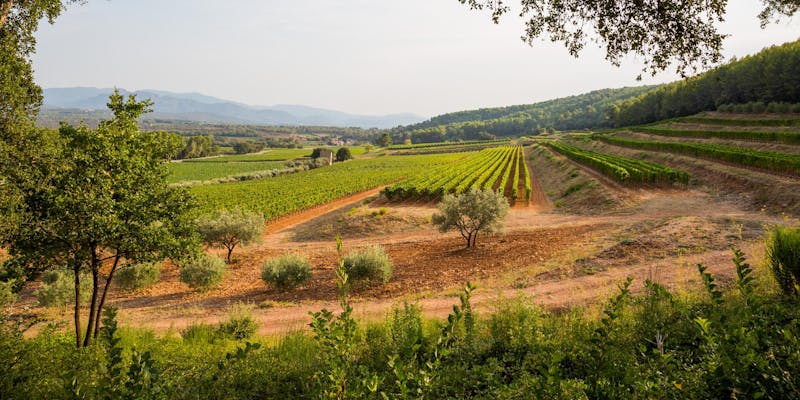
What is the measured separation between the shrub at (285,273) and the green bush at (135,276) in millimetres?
6272

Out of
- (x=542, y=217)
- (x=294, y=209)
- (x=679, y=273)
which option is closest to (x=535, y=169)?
(x=542, y=217)

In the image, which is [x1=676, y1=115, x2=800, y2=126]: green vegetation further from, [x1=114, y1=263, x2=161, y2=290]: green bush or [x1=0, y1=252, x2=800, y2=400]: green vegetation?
[x1=114, y1=263, x2=161, y2=290]: green bush

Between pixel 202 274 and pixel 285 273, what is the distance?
14.6ft

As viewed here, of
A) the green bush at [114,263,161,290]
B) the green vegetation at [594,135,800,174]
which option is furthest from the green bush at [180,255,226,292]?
the green vegetation at [594,135,800,174]

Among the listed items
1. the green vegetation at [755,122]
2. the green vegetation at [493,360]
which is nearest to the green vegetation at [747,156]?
the green vegetation at [755,122]

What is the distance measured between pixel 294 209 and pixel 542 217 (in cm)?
2478

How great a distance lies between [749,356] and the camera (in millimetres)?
3088

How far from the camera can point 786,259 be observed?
24.4 feet

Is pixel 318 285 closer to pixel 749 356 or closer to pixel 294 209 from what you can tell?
pixel 749 356

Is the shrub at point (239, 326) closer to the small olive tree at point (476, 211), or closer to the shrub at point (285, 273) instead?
the shrub at point (285, 273)

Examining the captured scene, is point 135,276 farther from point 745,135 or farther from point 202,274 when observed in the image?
point 745,135

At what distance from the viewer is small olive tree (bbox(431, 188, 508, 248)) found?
2097 centimetres

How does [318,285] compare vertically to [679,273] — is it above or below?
below

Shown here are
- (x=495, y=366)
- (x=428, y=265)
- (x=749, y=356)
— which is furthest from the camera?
(x=428, y=265)
